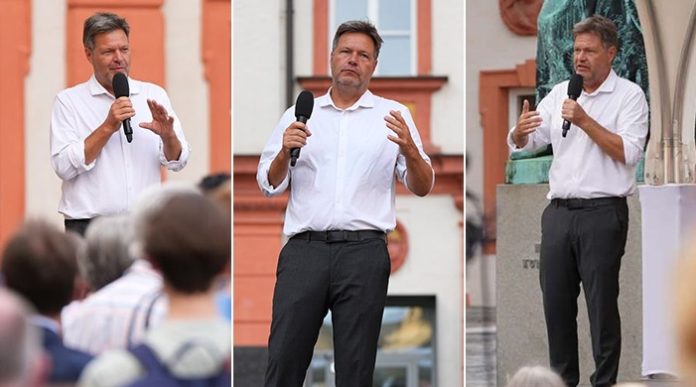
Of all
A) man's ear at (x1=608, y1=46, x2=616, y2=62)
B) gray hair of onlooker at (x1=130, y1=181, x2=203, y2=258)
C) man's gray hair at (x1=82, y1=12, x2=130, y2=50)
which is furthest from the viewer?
man's ear at (x1=608, y1=46, x2=616, y2=62)

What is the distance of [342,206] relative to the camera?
5418 mm

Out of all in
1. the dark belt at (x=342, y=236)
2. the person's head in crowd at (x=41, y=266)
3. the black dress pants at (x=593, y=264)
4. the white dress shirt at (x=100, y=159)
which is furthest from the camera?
the black dress pants at (x=593, y=264)

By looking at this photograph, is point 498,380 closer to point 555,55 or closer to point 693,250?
point 555,55

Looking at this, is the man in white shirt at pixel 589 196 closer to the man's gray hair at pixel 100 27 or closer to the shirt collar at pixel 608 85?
the shirt collar at pixel 608 85

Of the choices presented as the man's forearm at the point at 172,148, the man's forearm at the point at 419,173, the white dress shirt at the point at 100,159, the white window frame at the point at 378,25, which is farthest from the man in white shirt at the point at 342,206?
the white window frame at the point at 378,25

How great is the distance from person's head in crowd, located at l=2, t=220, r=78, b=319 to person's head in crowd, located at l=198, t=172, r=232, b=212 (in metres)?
2.23

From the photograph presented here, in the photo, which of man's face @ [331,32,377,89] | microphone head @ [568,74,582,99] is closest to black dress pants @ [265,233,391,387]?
man's face @ [331,32,377,89]

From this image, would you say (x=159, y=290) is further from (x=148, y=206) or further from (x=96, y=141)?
(x=96, y=141)

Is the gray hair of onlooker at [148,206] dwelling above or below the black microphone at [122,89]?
below

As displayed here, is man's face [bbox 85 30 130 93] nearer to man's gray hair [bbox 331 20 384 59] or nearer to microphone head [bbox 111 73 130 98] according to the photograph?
microphone head [bbox 111 73 130 98]

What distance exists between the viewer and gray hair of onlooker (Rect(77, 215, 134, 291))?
14.3ft

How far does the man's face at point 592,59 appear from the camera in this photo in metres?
5.96

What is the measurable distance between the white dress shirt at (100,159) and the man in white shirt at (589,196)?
1.22 metres

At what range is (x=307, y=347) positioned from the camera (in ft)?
17.6
